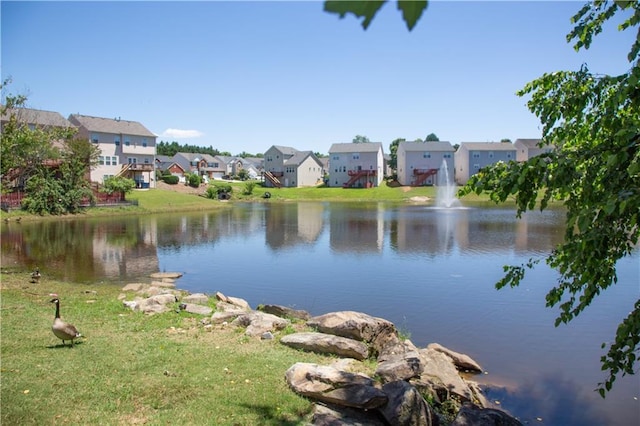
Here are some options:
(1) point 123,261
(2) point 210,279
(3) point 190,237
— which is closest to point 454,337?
(2) point 210,279

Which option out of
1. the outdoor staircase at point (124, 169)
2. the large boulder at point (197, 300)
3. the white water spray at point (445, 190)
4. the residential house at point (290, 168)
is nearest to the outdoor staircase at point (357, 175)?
the residential house at point (290, 168)

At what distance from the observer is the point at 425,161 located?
3770 inches

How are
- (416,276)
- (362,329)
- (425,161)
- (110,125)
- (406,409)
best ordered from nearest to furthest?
(406,409), (362,329), (416,276), (110,125), (425,161)

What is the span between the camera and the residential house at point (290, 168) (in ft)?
336

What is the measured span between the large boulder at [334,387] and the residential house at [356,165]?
87072 mm

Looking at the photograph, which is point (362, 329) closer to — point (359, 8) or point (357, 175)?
point (359, 8)

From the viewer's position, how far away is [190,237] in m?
37.7

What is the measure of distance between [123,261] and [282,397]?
864 inches

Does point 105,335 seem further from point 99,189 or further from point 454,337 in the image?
point 99,189

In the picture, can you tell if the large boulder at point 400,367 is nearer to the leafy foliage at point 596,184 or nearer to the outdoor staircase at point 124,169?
the leafy foliage at point 596,184

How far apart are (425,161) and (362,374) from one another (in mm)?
89464

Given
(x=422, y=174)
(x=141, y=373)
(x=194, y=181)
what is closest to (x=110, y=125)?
(x=194, y=181)

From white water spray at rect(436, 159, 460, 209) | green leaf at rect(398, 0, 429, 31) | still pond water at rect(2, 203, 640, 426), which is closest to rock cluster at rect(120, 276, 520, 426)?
still pond water at rect(2, 203, 640, 426)

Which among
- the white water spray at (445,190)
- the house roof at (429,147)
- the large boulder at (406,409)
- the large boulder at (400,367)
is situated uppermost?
the house roof at (429,147)
